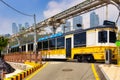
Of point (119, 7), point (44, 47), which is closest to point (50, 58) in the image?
point (44, 47)

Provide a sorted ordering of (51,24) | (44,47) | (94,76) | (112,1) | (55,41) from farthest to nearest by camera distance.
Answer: (51,24) < (44,47) < (55,41) < (112,1) < (94,76)

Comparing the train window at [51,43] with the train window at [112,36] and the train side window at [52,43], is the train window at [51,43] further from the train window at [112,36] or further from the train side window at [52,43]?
the train window at [112,36]

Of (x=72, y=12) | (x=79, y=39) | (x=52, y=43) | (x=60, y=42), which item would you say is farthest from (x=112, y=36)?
(x=72, y=12)

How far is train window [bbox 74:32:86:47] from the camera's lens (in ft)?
91.9

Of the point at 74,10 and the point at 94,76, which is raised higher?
the point at 74,10

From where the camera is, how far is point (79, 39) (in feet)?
95.1

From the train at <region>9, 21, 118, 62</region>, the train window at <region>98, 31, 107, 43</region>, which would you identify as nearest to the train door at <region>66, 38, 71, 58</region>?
the train at <region>9, 21, 118, 62</region>

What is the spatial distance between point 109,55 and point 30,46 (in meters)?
24.9

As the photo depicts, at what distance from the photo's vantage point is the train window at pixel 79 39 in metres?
28.0

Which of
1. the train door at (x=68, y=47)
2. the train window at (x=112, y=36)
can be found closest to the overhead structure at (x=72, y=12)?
the train window at (x=112, y=36)

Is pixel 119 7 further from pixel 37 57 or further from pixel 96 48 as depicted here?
pixel 37 57

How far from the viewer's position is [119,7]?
2372 cm

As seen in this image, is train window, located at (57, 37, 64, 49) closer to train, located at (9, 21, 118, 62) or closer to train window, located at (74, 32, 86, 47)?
train, located at (9, 21, 118, 62)

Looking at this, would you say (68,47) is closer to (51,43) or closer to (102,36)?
(51,43)
